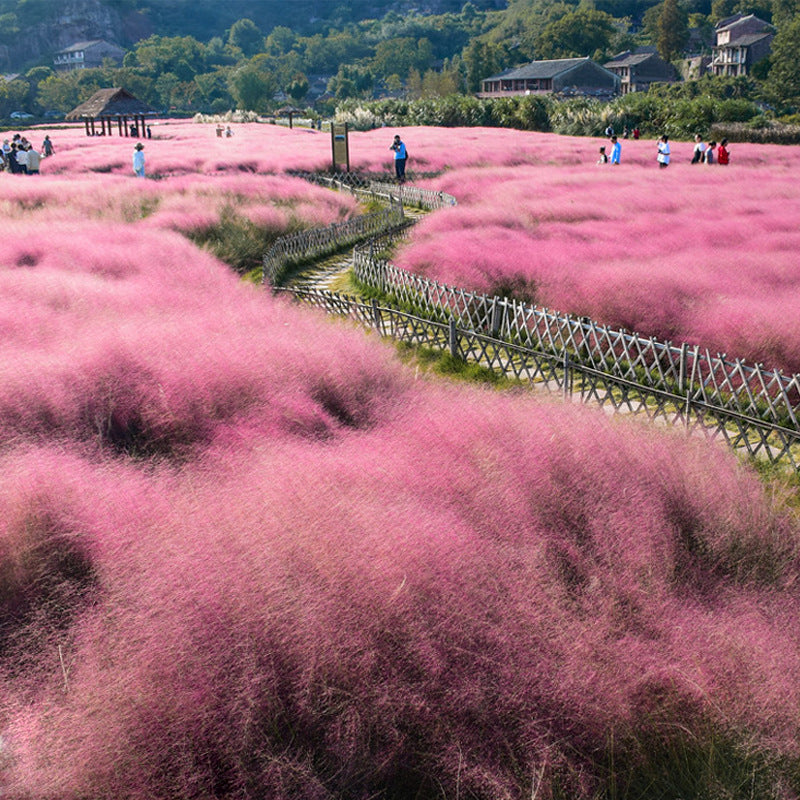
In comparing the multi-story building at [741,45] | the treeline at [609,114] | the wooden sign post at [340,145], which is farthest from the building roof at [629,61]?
the wooden sign post at [340,145]

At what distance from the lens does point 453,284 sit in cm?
1198

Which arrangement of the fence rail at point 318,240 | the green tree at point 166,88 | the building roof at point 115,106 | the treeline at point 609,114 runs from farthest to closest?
the green tree at point 166,88, the building roof at point 115,106, the treeline at point 609,114, the fence rail at point 318,240

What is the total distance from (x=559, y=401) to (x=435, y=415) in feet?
4.16

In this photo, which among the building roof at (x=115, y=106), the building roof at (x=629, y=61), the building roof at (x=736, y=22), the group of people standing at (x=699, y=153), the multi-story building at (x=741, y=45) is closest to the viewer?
the group of people standing at (x=699, y=153)

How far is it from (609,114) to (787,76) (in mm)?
29708

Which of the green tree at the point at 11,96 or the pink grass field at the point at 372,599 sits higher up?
the green tree at the point at 11,96

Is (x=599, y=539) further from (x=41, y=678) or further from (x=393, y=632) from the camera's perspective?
(x=41, y=678)

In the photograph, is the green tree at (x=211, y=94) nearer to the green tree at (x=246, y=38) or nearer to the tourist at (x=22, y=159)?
the green tree at (x=246, y=38)

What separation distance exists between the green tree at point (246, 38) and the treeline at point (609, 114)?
142642 millimetres

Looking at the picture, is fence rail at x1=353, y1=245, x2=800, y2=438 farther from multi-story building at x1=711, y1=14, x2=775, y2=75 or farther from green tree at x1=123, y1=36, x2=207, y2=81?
green tree at x1=123, y1=36, x2=207, y2=81

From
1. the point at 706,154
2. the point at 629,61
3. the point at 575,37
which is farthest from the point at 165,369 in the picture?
the point at 575,37

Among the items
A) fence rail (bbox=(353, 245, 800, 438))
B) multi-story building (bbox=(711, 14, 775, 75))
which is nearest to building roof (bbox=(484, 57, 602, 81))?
multi-story building (bbox=(711, 14, 775, 75))

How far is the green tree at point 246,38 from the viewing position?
195m

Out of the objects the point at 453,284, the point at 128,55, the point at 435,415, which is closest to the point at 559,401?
the point at 435,415
